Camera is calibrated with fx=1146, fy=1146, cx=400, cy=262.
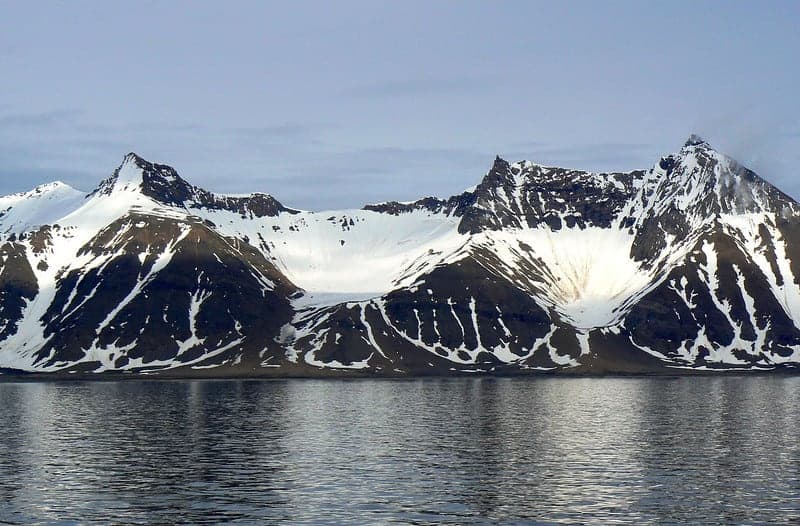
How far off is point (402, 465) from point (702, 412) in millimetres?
A: 94691

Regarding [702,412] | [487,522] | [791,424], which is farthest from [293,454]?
[702,412]

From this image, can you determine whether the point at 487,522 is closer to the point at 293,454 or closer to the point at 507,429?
the point at 293,454

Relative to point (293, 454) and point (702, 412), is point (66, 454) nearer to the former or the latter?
point (293, 454)

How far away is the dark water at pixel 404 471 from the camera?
292ft

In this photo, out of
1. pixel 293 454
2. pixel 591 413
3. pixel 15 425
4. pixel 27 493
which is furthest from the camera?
pixel 591 413

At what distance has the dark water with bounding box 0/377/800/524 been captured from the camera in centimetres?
8894

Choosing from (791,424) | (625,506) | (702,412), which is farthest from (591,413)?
(625,506)

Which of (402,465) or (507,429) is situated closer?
(402,465)

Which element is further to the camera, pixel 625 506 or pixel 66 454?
pixel 66 454

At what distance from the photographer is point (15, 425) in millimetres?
173250

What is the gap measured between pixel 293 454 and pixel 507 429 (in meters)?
42.1

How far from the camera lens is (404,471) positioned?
113 meters

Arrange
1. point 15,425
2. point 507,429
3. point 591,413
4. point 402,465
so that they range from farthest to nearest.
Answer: point 591,413
point 15,425
point 507,429
point 402,465

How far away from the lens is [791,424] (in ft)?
548
